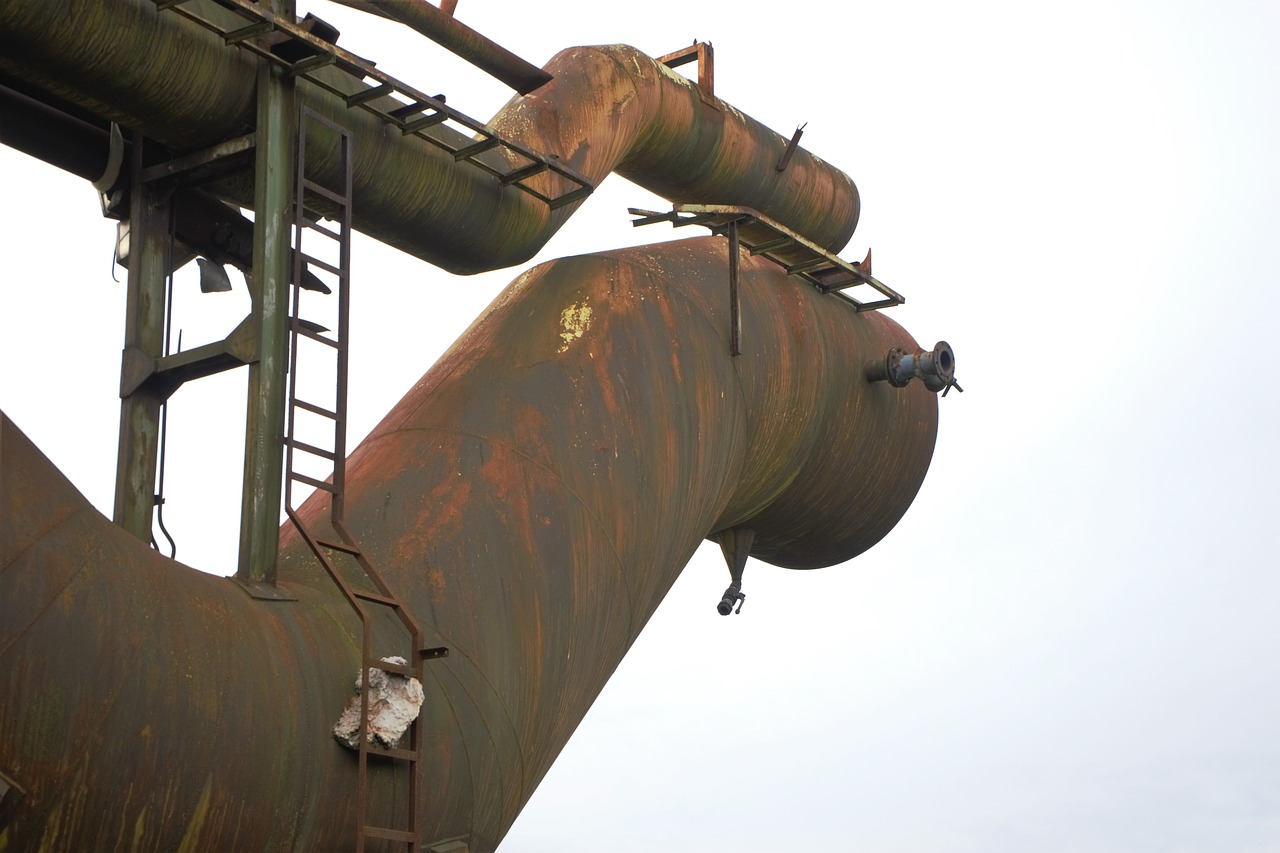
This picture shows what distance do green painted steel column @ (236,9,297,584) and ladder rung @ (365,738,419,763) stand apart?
3.25ft

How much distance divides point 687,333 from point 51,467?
5.20m

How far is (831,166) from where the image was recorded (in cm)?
1592

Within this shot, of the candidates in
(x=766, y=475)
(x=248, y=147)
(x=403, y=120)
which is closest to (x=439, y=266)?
(x=403, y=120)

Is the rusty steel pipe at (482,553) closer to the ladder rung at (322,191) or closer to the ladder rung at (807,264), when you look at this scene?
the ladder rung at (807,264)

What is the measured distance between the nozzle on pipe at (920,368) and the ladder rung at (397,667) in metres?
6.14

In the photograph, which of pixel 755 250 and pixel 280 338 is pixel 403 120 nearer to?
pixel 280 338

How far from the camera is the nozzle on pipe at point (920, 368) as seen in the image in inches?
548

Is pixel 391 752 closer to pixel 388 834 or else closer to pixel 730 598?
pixel 388 834

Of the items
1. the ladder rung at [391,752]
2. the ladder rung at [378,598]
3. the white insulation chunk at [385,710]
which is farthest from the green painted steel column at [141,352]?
the ladder rung at [391,752]

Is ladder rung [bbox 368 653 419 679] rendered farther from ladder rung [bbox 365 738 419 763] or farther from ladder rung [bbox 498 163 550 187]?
ladder rung [bbox 498 163 550 187]

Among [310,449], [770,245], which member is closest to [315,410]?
[310,449]

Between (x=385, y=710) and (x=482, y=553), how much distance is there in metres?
1.42

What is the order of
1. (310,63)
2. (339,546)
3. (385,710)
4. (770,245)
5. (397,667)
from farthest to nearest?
(770,245) < (310,63) < (339,546) < (397,667) < (385,710)

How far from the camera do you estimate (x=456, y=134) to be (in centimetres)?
1083
